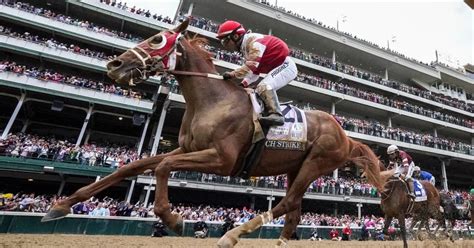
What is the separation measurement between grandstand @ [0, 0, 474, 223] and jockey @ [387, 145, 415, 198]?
5452mm

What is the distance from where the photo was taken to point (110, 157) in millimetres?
19688

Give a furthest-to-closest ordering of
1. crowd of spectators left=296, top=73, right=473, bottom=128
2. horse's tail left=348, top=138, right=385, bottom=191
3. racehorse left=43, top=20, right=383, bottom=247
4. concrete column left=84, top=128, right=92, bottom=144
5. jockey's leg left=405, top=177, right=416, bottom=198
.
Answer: crowd of spectators left=296, top=73, right=473, bottom=128, concrete column left=84, top=128, right=92, bottom=144, jockey's leg left=405, top=177, right=416, bottom=198, horse's tail left=348, top=138, right=385, bottom=191, racehorse left=43, top=20, right=383, bottom=247

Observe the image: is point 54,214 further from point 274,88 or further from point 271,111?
point 274,88

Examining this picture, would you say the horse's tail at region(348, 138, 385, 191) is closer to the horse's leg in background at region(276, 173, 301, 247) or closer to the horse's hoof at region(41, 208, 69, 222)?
the horse's leg in background at region(276, 173, 301, 247)

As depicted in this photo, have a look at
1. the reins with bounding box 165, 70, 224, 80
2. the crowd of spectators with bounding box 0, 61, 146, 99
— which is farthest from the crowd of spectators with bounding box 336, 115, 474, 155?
the reins with bounding box 165, 70, 224, 80

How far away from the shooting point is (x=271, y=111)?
390 centimetres

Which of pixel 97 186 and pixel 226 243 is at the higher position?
pixel 97 186

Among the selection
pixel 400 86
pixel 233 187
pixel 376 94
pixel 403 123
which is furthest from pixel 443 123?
pixel 233 187

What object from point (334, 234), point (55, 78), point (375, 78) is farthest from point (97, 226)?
point (375, 78)

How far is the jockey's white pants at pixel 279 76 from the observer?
4.17 metres

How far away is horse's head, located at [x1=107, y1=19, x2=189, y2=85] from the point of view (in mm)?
3607

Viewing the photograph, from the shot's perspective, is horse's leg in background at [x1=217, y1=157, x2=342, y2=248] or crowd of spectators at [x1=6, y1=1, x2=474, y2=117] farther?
crowd of spectators at [x1=6, y1=1, x2=474, y2=117]

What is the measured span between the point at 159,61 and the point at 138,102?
2123cm

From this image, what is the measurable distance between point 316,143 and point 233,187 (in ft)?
62.1
